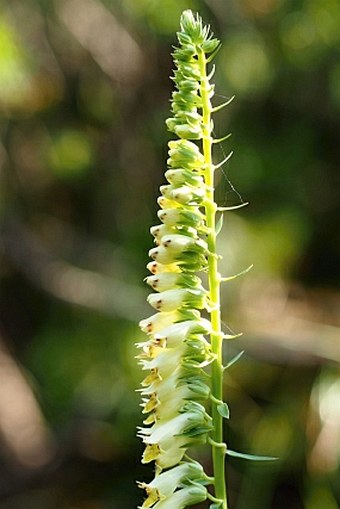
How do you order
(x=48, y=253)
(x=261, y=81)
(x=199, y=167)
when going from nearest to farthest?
(x=199, y=167) < (x=261, y=81) < (x=48, y=253)

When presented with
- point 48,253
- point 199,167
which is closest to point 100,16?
point 48,253

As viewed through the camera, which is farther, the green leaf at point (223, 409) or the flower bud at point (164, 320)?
the flower bud at point (164, 320)

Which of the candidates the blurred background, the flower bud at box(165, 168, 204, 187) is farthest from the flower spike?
the blurred background

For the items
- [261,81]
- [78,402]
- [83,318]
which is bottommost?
Answer: [78,402]

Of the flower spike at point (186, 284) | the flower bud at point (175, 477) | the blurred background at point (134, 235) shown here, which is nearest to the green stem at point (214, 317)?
the flower spike at point (186, 284)

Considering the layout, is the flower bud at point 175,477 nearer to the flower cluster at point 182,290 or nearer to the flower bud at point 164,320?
the flower cluster at point 182,290

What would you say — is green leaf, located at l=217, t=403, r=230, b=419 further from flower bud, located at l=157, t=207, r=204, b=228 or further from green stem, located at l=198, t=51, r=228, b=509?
flower bud, located at l=157, t=207, r=204, b=228

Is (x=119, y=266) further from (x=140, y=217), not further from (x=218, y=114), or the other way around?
(x=218, y=114)
